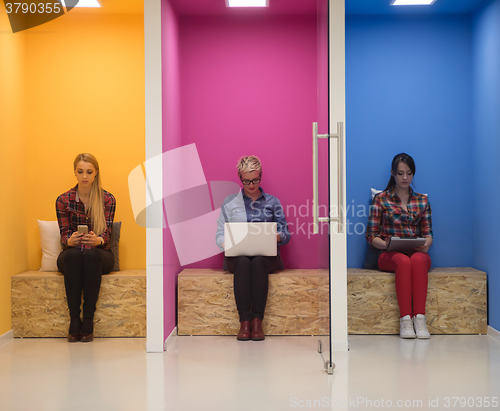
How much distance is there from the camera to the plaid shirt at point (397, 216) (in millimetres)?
3316

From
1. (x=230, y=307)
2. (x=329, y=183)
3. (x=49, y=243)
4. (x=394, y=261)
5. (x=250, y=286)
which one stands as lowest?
(x=230, y=307)

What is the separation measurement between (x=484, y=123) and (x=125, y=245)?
112 inches

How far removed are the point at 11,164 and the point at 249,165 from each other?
1.74m

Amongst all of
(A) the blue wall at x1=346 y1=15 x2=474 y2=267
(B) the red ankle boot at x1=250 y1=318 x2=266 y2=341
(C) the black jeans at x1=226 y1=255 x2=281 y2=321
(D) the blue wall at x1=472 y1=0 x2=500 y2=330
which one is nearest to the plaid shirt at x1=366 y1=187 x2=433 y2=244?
(A) the blue wall at x1=346 y1=15 x2=474 y2=267

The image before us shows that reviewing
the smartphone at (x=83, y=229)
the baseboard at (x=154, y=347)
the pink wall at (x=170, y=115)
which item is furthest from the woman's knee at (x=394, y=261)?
the smartphone at (x=83, y=229)

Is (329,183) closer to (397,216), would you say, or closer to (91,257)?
(397,216)

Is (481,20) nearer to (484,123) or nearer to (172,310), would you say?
(484,123)

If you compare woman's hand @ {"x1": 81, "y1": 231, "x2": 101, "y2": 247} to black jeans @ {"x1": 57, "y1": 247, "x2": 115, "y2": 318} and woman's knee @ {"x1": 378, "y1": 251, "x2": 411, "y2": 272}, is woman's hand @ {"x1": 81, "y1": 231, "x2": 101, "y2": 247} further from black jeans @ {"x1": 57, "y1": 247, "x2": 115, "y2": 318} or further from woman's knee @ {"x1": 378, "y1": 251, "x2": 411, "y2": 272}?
woman's knee @ {"x1": 378, "y1": 251, "x2": 411, "y2": 272}

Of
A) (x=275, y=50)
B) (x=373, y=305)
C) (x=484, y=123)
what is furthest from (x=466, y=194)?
(x=275, y=50)

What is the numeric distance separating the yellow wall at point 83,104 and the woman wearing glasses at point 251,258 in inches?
31.0

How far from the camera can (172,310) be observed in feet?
10.4

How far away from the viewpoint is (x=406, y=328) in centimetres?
305

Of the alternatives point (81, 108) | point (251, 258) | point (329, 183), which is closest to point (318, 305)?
point (251, 258)

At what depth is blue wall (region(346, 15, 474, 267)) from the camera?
356cm
